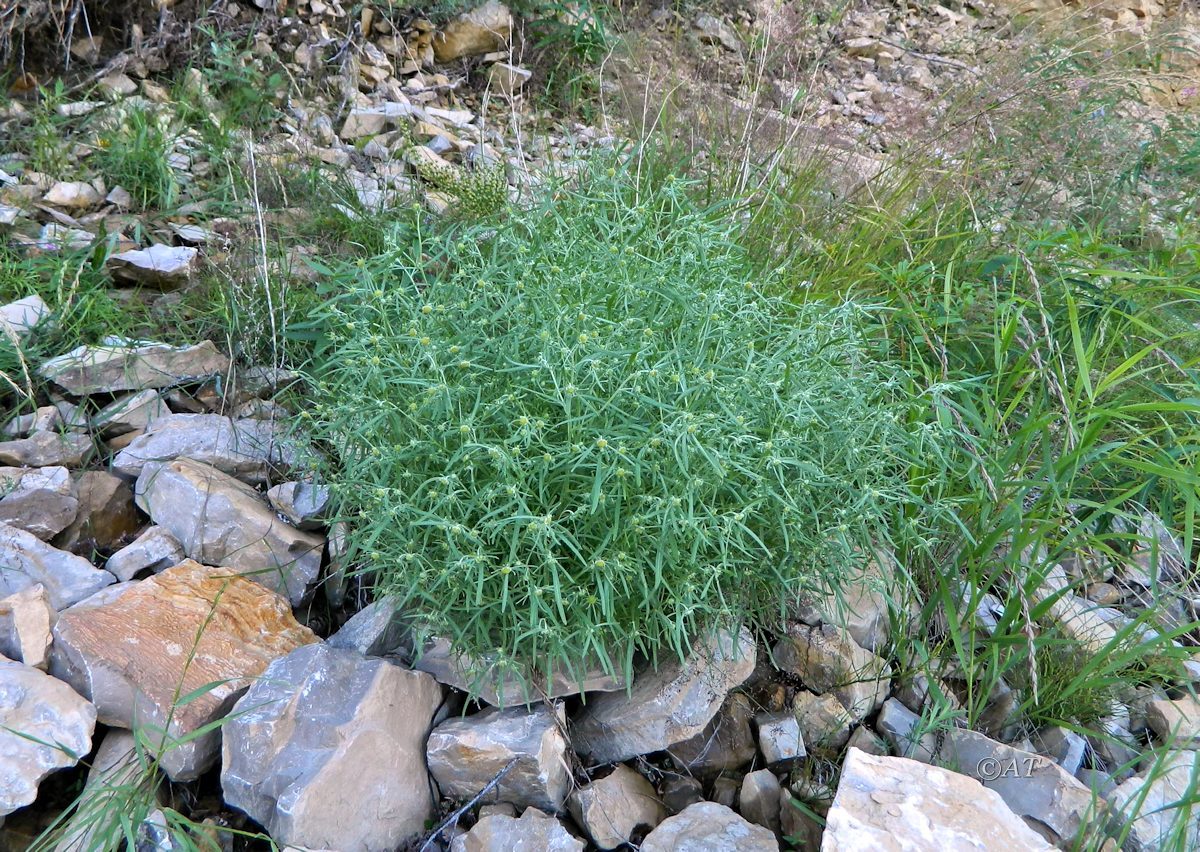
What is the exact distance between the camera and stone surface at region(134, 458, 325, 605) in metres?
2.42

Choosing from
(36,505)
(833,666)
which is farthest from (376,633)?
(833,666)

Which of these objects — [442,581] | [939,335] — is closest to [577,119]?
[939,335]

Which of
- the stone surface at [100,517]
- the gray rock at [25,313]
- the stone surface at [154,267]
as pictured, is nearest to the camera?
the stone surface at [100,517]

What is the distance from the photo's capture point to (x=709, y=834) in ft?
6.42

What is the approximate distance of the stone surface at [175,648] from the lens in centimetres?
198

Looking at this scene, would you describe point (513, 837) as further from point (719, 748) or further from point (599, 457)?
point (599, 457)

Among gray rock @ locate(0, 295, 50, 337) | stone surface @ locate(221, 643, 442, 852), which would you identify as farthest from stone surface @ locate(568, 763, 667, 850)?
gray rock @ locate(0, 295, 50, 337)

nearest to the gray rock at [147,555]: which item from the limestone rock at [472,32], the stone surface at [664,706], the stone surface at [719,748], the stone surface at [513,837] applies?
the stone surface at [513,837]

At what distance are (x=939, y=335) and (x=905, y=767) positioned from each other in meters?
1.41

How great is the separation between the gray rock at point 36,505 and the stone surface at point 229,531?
185 mm

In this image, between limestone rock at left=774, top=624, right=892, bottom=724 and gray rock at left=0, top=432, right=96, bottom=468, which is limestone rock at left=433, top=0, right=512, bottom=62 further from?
limestone rock at left=774, top=624, right=892, bottom=724

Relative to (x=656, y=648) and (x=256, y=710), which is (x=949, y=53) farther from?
(x=256, y=710)
